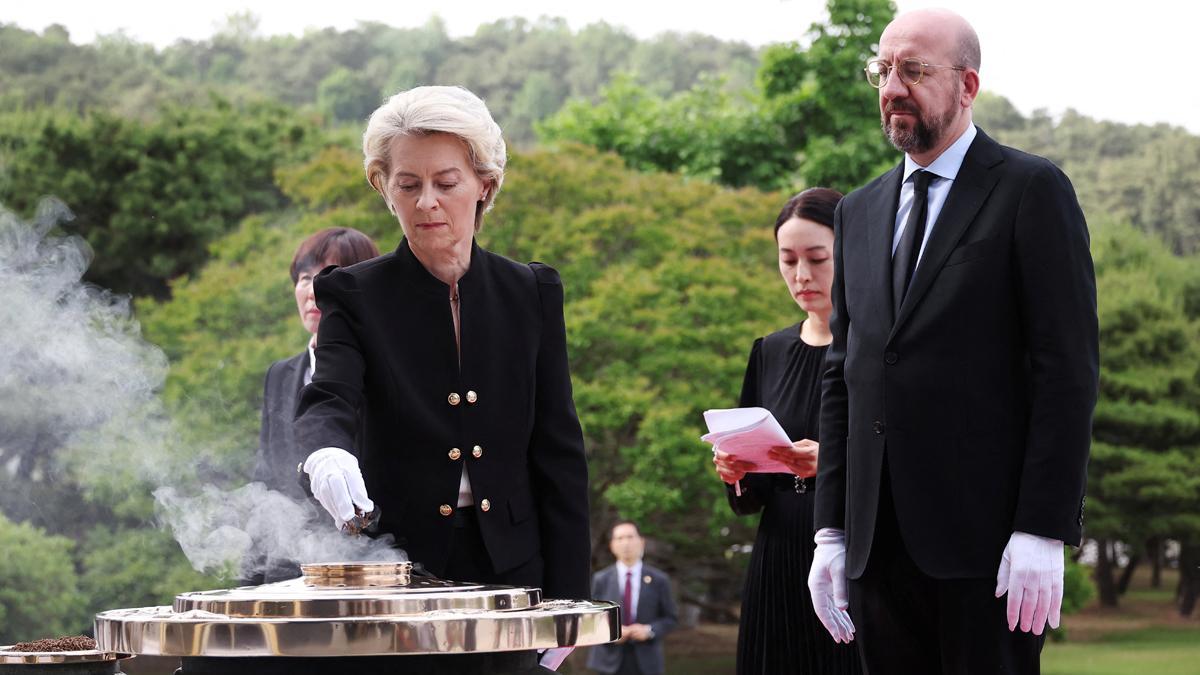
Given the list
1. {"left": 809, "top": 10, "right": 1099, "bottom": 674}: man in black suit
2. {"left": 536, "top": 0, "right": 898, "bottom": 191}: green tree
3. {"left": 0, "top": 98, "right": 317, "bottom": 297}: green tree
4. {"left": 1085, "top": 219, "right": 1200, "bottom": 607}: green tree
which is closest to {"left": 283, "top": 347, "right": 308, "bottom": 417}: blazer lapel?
{"left": 809, "top": 10, "right": 1099, "bottom": 674}: man in black suit

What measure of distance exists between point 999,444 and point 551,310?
3.12ft

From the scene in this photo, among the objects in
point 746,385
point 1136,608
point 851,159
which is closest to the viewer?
point 746,385

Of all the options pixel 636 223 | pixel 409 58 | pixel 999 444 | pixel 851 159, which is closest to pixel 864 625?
A: pixel 999 444

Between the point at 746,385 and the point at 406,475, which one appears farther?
the point at 746,385

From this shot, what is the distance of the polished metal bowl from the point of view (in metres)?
2.15

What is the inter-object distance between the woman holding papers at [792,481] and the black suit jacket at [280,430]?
4.12 ft

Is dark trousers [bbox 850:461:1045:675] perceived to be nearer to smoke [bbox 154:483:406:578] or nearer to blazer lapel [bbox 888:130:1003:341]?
blazer lapel [bbox 888:130:1003:341]

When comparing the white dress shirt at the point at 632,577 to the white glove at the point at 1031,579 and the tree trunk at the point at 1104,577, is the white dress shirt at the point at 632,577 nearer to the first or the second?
the white glove at the point at 1031,579

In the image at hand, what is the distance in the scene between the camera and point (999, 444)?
285 centimetres

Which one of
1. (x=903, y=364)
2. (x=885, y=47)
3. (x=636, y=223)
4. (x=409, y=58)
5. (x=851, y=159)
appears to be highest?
(x=409, y=58)

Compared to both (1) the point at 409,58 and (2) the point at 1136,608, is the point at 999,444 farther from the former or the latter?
(1) the point at 409,58

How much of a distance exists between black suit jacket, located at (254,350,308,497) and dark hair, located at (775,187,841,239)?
154 centimetres

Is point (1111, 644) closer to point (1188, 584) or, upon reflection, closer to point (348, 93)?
point (1188, 584)

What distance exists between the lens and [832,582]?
318cm
